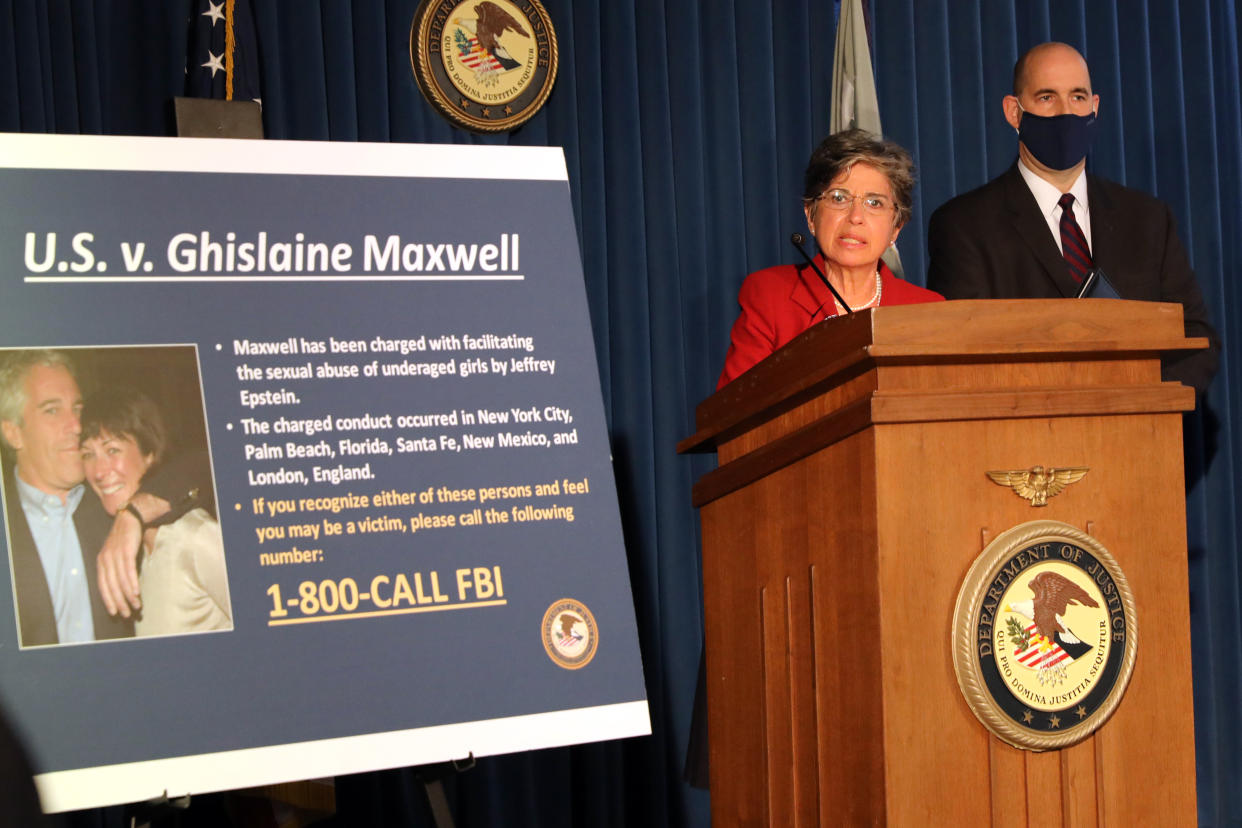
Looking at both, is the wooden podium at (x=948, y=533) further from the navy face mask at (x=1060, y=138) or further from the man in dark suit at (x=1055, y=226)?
the navy face mask at (x=1060, y=138)

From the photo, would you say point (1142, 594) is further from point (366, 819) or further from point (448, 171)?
point (366, 819)

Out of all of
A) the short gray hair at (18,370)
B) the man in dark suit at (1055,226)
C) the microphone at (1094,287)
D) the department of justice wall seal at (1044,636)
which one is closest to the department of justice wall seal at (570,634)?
the department of justice wall seal at (1044,636)

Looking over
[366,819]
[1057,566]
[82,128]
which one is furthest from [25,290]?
[366,819]

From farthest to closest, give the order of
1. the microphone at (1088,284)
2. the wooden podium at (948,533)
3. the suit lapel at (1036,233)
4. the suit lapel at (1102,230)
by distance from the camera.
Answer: the suit lapel at (1102,230) → the suit lapel at (1036,233) → the microphone at (1088,284) → the wooden podium at (948,533)

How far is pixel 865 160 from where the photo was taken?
2.42 meters

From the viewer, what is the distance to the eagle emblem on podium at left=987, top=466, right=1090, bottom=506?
1.59 m

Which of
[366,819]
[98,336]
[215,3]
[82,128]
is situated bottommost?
[366,819]

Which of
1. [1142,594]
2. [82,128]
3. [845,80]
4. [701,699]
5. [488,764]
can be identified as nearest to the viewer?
[1142,594]

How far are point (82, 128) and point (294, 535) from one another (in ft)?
7.01

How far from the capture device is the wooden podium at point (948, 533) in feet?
5.04

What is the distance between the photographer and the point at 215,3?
317 cm

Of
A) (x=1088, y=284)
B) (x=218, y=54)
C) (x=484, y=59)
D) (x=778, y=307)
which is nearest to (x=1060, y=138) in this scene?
(x=778, y=307)

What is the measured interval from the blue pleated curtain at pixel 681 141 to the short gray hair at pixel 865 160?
1.14 m

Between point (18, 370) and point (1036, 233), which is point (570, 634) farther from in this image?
point (1036, 233)
